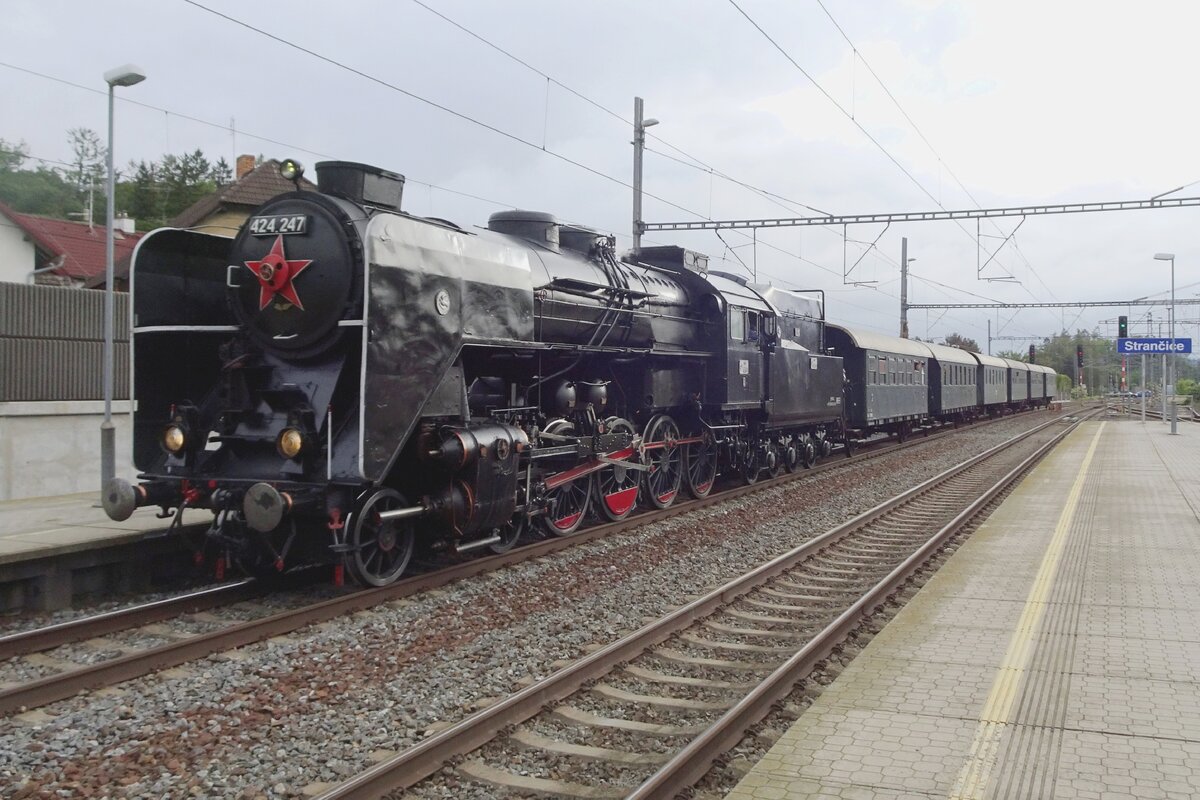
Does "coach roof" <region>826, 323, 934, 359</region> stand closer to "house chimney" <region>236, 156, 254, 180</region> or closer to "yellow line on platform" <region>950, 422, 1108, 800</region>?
"yellow line on platform" <region>950, 422, 1108, 800</region>

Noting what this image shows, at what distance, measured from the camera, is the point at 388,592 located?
7090 mm

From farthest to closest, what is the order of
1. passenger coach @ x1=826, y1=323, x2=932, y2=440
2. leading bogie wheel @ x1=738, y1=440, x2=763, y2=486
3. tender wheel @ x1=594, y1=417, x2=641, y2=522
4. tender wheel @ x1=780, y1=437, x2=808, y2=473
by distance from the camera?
passenger coach @ x1=826, y1=323, x2=932, y2=440
tender wheel @ x1=780, y1=437, x2=808, y2=473
leading bogie wheel @ x1=738, y1=440, x2=763, y2=486
tender wheel @ x1=594, y1=417, x2=641, y2=522

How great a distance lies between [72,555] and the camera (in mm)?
7070

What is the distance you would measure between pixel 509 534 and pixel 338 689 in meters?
3.96

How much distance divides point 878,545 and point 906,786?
640 centimetres

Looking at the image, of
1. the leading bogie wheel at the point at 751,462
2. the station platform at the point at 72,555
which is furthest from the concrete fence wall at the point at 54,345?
the leading bogie wheel at the point at 751,462

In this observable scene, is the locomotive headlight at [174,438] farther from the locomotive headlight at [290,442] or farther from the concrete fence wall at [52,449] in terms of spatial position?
the concrete fence wall at [52,449]

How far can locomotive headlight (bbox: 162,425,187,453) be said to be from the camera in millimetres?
7258

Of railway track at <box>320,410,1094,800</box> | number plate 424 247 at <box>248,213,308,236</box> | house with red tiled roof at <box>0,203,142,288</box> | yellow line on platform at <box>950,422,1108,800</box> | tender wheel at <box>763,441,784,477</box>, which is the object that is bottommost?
railway track at <box>320,410,1094,800</box>

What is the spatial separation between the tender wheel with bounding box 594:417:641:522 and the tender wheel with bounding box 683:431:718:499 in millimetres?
1502

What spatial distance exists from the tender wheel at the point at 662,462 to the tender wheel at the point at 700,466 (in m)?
0.23

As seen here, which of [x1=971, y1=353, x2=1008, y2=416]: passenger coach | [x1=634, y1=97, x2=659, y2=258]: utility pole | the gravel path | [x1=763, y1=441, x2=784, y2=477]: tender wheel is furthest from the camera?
[x1=971, y1=353, x2=1008, y2=416]: passenger coach

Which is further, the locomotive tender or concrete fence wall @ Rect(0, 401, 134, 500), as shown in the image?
concrete fence wall @ Rect(0, 401, 134, 500)

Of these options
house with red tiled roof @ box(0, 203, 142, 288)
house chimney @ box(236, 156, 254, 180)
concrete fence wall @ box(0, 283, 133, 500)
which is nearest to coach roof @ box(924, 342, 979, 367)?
house chimney @ box(236, 156, 254, 180)
